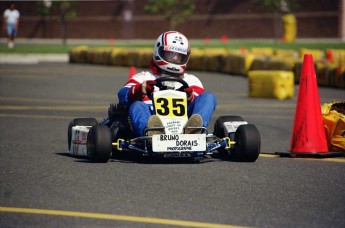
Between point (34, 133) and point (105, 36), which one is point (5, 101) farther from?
point (105, 36)

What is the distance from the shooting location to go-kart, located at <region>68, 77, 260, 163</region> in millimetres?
9320

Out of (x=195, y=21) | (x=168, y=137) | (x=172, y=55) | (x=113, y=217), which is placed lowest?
(x=113, y=217)

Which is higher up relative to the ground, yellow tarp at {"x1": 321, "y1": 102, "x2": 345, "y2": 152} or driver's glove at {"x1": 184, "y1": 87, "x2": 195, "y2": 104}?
A: driver's glove at {"x1": 184, "y1": 87, "x2": 195, "y2": 104}

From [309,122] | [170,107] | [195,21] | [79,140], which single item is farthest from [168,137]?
[195,21]

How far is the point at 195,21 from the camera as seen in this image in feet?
197

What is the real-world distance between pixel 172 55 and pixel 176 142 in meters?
1.36

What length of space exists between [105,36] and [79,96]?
43.8m

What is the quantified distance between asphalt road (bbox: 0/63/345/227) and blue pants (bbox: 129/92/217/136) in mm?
355

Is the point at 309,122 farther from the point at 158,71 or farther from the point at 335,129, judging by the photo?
the point at 158,71

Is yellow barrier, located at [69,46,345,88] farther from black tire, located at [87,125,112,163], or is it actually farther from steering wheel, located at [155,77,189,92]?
black tire, located at [87,125,112,163]

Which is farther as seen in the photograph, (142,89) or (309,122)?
(309,122)

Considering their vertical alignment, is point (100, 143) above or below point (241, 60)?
below

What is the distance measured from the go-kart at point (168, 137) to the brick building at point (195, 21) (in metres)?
45.3

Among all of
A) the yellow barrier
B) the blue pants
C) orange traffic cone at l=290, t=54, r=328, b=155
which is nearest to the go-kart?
the blue pants
